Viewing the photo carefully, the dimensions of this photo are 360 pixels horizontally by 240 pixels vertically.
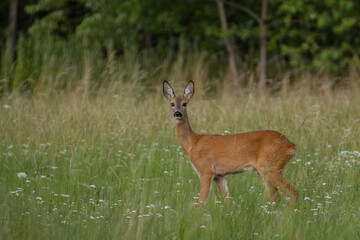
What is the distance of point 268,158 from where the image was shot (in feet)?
17.5

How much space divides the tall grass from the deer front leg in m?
0.12

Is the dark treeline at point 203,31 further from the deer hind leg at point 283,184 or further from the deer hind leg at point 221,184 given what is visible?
the deer hind leg at point 283,184

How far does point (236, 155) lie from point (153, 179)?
0.82 meters

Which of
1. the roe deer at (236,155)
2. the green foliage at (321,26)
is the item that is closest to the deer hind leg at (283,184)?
the roe deer at (236,155)

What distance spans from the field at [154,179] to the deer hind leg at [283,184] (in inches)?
2.8

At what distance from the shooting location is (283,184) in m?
5.20

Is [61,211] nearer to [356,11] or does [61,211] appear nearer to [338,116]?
[338,116]

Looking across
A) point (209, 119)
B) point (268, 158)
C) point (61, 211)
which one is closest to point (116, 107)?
point (209, 119)

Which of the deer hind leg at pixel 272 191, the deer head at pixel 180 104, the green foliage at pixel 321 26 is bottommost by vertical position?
the deer hind leg at pixel 272 191

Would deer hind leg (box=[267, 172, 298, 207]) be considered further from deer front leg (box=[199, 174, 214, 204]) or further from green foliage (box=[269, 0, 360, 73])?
green foliage (box=[269, 0, 360, 73])

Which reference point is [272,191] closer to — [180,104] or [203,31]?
[180,104]

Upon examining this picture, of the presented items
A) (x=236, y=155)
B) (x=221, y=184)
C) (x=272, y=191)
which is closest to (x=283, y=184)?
(x=272, y=191)

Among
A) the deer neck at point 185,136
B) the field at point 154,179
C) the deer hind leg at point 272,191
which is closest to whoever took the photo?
the field at point 154,179

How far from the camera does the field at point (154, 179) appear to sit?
3914 millimetres
